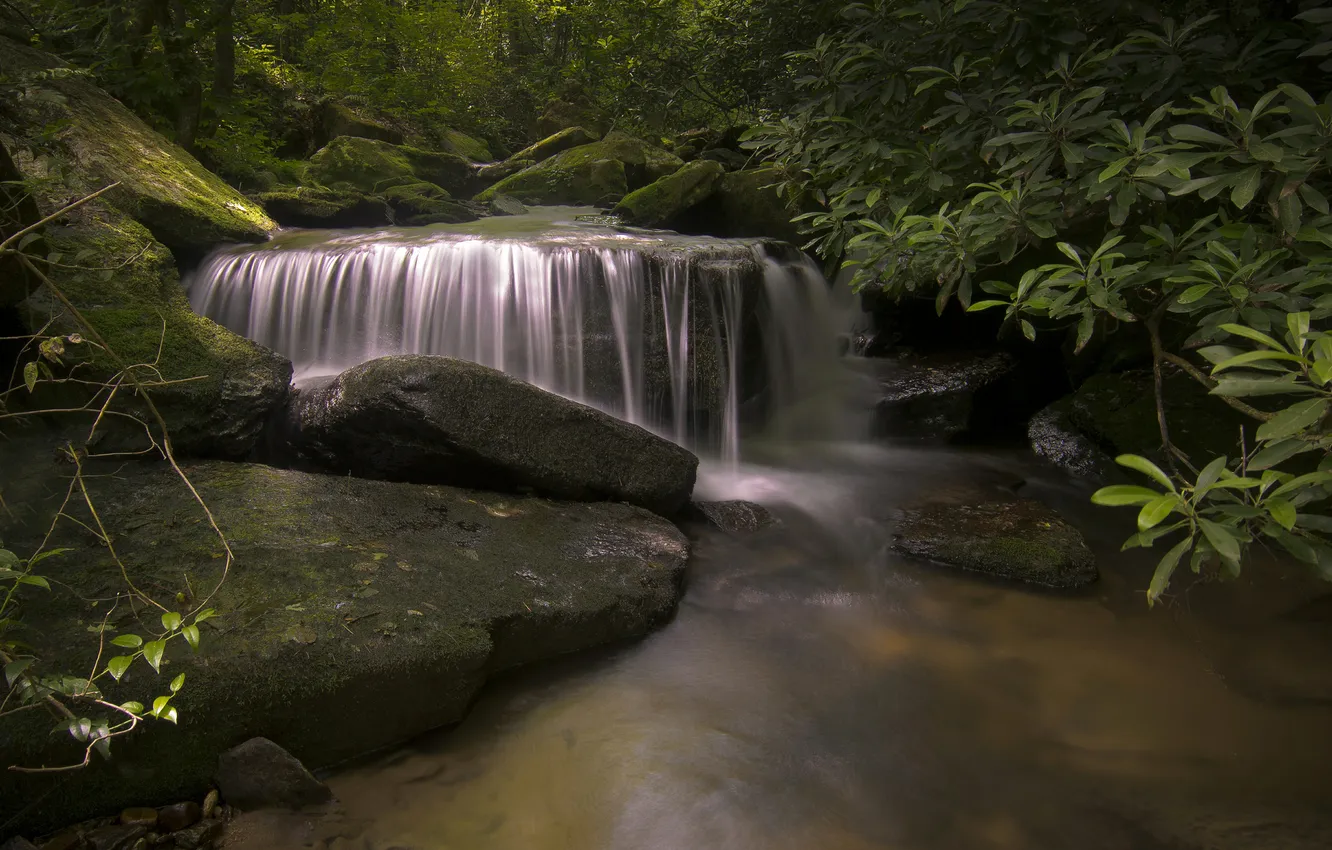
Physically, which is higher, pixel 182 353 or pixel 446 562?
pixel 182 353

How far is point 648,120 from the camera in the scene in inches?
451

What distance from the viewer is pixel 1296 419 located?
5.90ft

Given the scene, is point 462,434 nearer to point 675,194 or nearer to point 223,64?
point 675,194

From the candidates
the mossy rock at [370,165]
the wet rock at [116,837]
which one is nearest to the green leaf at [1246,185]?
the wet rock at [116,837]

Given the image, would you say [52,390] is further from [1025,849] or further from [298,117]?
[298,117]

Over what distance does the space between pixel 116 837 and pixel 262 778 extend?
41 centimetres

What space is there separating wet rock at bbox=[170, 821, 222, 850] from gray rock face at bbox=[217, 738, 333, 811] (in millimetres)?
93

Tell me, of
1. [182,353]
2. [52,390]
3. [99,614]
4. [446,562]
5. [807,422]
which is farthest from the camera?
[807,422]

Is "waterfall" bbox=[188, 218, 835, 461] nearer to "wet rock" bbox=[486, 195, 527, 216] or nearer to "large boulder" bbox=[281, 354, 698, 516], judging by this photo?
"large boulder" bbox=[281, 354, 698, 516]

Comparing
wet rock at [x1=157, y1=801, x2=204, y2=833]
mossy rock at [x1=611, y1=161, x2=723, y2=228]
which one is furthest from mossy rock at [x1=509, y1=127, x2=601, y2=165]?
wet rock at [x1=157, y1=801, x2=204, y2=833]

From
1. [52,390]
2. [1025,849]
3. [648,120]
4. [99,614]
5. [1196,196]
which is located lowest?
[1025,849]

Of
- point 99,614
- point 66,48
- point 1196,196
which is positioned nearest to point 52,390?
point 99,614

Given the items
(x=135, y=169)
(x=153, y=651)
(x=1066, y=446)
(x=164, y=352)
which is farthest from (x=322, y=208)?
(x=1066, y=446)

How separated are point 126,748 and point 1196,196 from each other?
482cm
